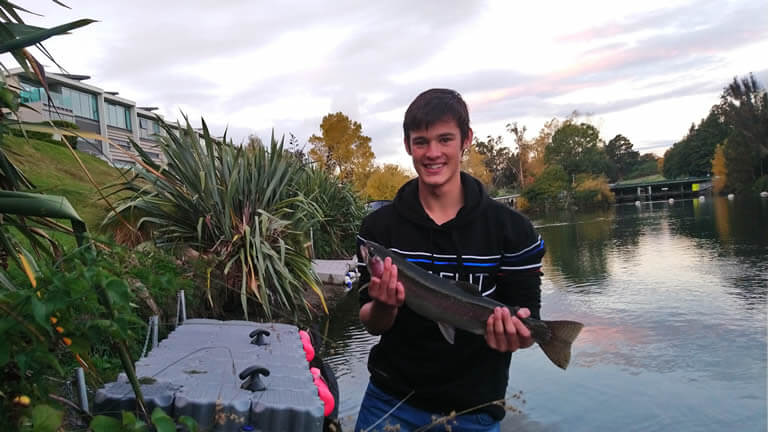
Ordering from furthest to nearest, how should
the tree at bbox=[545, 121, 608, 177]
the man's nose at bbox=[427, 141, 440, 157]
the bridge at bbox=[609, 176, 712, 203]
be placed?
the tree at bbox=[545, 121, 608, 177] < the bridge at bbox=[609, 176, 712, 203] < the man's nose at bbox=[427, 141, 440, 157]

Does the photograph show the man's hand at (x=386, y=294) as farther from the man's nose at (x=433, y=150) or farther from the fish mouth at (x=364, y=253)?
the man's nose at (x=433, y=150)

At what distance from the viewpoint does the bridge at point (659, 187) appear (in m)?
101

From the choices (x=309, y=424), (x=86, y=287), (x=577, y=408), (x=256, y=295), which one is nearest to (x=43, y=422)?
(x=86, y=287)

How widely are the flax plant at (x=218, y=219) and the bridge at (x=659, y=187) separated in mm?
100563

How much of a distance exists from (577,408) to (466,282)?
5.04 metres

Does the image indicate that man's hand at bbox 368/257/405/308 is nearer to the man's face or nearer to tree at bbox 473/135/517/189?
the man's face

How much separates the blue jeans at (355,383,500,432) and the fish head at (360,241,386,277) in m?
0.75

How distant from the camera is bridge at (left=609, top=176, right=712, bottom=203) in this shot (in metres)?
101

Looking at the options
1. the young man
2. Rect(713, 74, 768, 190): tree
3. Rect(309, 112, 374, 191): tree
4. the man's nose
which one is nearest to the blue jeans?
the young man

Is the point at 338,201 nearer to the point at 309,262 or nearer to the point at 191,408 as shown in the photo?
the point at 309,262

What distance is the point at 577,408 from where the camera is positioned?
265 inches

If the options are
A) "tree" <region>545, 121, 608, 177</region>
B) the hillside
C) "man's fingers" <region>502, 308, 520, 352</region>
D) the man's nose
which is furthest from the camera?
"tree" <region>545, 121, 608, 177</region>

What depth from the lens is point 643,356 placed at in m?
8.42

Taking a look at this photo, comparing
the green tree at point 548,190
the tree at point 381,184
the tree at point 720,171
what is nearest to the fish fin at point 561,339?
the tree at point 381,184
